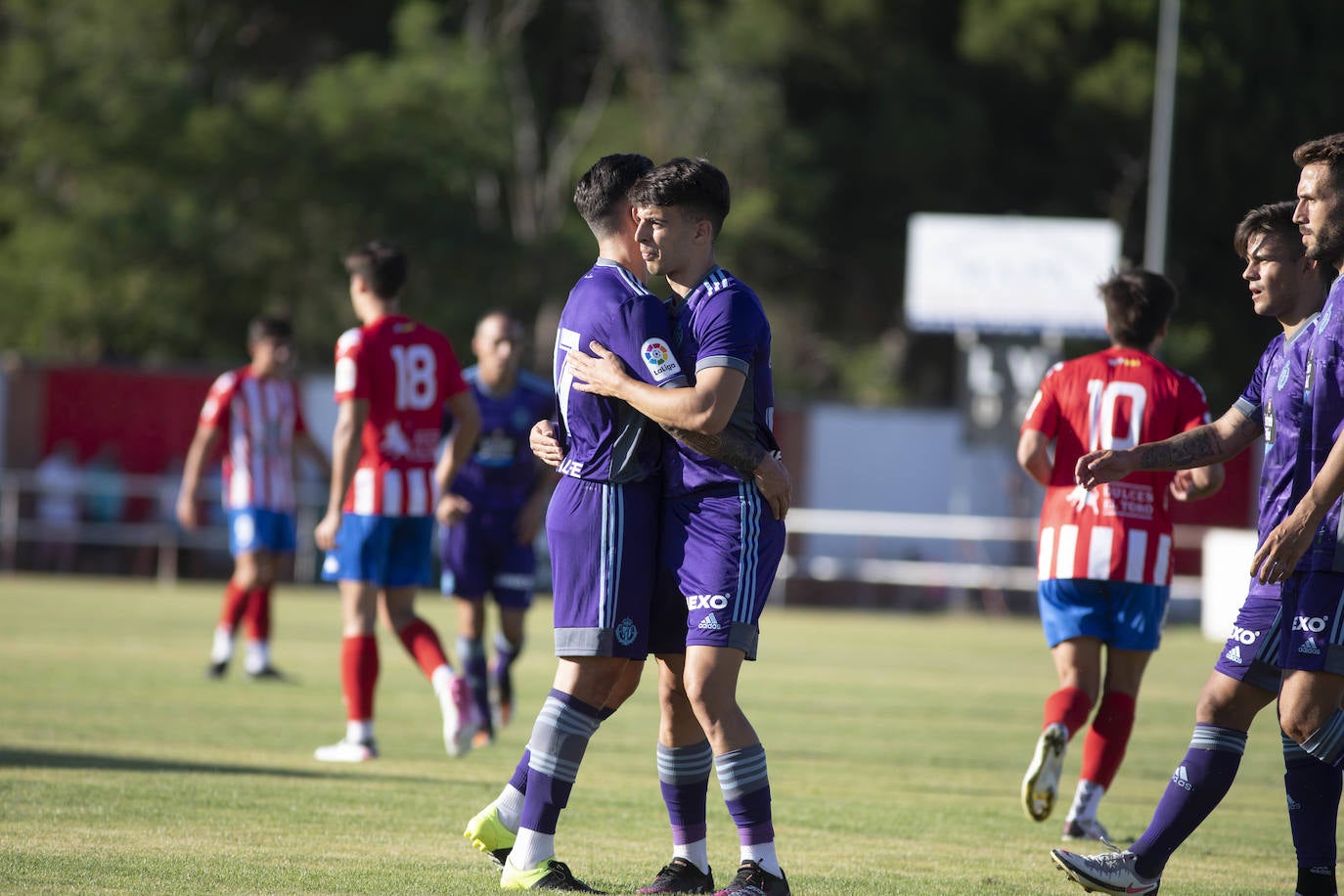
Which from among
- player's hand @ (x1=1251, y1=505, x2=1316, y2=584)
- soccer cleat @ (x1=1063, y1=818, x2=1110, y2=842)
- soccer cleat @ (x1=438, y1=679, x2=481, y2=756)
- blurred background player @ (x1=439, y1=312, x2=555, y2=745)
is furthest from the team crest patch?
blurred background player @ (x1=439, y1=312, x2=555, y2=745)

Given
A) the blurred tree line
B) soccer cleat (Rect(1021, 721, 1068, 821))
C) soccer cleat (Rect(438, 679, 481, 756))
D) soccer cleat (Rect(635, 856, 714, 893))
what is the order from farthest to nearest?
the blurred tree line < soccer cleat (Rect(438, 679, 481, 756)) < soccer cleat (Rect(1021, 721, 1068, 821)) < soccer cleat (Rect(635, 856, 714, 893))

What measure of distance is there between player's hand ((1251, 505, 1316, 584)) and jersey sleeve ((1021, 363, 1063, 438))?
7.85 feet

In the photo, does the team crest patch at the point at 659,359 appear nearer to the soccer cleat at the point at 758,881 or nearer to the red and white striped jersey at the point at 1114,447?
the soccer cleat at the point at 758,881

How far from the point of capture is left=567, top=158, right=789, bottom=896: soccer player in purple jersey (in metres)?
5.08

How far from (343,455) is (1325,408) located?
467 cm

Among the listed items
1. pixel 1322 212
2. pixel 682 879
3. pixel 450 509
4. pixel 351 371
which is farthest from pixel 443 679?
pixel 1322 212

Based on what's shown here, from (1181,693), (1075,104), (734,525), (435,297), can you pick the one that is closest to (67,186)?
(435,297)

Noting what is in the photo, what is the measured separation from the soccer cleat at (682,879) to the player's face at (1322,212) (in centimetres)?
262

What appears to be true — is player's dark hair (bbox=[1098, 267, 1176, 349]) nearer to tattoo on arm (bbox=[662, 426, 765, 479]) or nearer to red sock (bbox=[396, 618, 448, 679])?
tattoo on arm (bbox=[662, 426, 765, 479])

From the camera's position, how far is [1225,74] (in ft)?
112

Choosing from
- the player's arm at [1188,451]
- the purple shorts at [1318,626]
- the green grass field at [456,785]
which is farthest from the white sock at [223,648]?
the purple shorts at [1318,626]

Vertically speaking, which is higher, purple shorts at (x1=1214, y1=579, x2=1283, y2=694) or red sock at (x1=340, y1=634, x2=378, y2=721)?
purple shorts at (x1=1214, y1=579, x2=1283, y2=694)

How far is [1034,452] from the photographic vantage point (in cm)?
723

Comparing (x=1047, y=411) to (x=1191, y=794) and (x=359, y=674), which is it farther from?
(x=359, y=674)
